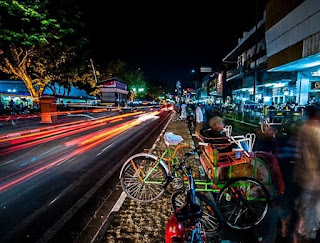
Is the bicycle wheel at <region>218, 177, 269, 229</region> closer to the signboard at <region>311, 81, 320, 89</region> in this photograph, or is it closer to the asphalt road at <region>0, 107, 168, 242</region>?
the asphalt road at <region>0, 107, 168, 242</region>

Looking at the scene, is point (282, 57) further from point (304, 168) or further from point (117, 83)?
point (117, 83)

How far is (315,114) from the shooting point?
1952 centimetres

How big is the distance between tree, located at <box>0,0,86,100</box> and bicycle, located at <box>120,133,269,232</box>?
19.5 m

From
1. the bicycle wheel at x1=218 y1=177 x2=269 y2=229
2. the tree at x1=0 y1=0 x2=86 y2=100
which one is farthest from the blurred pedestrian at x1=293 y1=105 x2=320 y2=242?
the tree at x1=0 y1=0 x2=86 y2=100

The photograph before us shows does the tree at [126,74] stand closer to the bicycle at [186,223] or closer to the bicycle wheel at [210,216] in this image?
the bicycle wheel at [210,216]

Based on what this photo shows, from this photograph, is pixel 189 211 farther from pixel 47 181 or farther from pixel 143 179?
pixel 47 181

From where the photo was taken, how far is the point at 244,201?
144 inches

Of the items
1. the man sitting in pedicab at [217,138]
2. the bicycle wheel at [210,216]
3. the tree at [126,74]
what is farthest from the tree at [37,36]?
the tree at [126,74]

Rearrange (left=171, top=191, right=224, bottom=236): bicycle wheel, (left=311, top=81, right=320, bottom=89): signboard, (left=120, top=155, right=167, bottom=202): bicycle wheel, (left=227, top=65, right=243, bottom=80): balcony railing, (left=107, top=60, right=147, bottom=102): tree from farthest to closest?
(left=107, top=60, right=147, bottom=102): tree, (left=227, top=65, right=243, bottom=80): balcony railing, (left=311, top=81, right=320, bottom=89): signboard, (left=120, top=155, right=167, bottom=202): bicycle wheel, (left=171, top=191, right=224, bottom=236): bicycle wheel

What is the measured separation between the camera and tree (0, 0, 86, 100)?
731 inches

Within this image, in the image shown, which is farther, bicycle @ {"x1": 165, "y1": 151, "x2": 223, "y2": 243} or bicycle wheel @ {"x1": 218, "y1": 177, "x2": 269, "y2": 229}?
bicycle wheel @ {"x1": 218, "y1": 177, "x2": 269, "y2": 229}

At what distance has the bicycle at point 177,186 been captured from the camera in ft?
12.1

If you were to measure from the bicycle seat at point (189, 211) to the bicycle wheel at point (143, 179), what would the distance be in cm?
155

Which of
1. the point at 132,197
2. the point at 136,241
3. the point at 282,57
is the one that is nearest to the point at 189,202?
the point at 136,241
